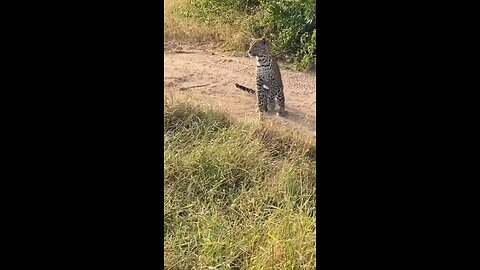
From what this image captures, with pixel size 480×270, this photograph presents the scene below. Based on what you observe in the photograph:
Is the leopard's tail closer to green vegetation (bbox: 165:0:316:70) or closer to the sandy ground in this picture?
the sandy ground

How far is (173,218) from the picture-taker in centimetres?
265

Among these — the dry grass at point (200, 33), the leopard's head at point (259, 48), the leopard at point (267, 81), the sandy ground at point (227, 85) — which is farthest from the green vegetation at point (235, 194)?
the dry grass at point (200, 33)

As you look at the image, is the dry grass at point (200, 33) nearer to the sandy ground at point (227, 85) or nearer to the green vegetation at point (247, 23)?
the green vegetation at point (247, 23)

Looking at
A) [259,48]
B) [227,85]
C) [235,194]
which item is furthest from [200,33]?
[235,194]

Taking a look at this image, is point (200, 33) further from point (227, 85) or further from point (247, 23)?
point (227, 85)

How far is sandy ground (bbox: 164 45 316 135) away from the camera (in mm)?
3581

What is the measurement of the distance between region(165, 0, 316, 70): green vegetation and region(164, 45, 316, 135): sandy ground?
150 mm

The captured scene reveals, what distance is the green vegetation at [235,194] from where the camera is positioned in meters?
2.34

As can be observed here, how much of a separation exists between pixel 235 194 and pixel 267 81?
3.24 ft
